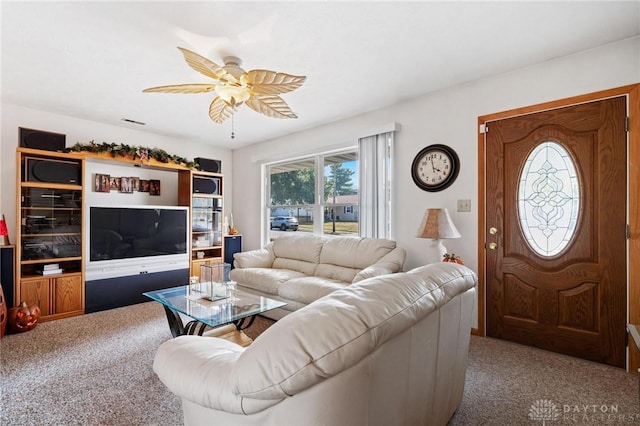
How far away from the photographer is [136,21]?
206 centimetres

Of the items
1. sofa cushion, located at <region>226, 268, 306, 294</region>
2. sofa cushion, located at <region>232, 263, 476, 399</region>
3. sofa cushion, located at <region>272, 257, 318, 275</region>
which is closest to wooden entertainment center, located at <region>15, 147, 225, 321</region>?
sofa cushion, located at <region>226, 268, 306, 294</region>

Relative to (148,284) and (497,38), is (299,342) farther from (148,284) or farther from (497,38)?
(148,284)

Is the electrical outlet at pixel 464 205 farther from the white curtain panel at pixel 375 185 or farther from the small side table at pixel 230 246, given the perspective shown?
the small side table at pixel 230 246

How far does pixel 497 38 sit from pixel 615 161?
1298 mm

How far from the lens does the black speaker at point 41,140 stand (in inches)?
133

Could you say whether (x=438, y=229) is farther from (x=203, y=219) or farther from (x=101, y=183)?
(x=101, y=183)

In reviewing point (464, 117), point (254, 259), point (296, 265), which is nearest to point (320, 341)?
point (464, 117)

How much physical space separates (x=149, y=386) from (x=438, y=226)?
262cm

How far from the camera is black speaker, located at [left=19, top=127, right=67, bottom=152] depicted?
3391 millimetres

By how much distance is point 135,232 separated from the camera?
13.3 feet

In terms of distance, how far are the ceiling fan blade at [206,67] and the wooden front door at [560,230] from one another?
242 cm

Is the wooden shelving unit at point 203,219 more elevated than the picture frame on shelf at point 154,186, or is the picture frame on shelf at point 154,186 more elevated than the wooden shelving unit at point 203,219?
the picture frame on shelf at point 154,186

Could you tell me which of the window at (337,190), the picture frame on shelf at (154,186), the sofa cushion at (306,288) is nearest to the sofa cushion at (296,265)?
the sofa cushion at (306,288)

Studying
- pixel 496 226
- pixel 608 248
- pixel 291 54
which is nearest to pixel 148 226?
pixel 291 54
